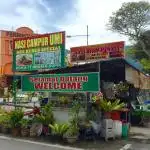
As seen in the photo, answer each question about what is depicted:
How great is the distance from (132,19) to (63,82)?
4015 centimetres

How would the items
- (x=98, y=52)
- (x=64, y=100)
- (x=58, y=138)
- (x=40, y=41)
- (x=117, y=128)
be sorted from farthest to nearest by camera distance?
(x=98, y=52) < (x=40, y=41) < (x=64, y=100) < (x=117, y=128) < (x=58, y=138)

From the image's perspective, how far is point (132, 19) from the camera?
52125mm

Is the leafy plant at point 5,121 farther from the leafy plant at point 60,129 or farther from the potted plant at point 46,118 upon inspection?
the leafy plant at point 60,129

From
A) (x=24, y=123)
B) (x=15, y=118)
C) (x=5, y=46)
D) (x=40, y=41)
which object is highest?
(x=5, y=46)

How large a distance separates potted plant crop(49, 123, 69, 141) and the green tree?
130 ft

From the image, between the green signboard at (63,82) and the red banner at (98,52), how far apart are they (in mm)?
9588

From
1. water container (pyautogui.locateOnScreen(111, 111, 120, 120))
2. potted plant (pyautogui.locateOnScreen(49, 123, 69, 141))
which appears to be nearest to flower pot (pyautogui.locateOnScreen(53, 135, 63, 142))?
potted plant (pyautogui.locateOnScreen(49, 123, 69, 141))

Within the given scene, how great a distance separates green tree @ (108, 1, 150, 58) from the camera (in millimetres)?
51356

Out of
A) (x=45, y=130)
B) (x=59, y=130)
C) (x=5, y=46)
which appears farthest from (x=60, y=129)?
(x=5, y=46)

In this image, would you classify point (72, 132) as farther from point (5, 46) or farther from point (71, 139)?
point (5, 46)

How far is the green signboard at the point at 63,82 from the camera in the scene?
41.5 ft

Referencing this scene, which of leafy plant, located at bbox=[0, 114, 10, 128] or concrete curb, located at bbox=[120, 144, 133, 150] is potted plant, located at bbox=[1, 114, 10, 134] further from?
concrete curb, located at bbox=[120, 144, 133, 150]

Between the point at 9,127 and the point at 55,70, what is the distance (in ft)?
8.89

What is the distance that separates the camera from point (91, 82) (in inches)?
498
